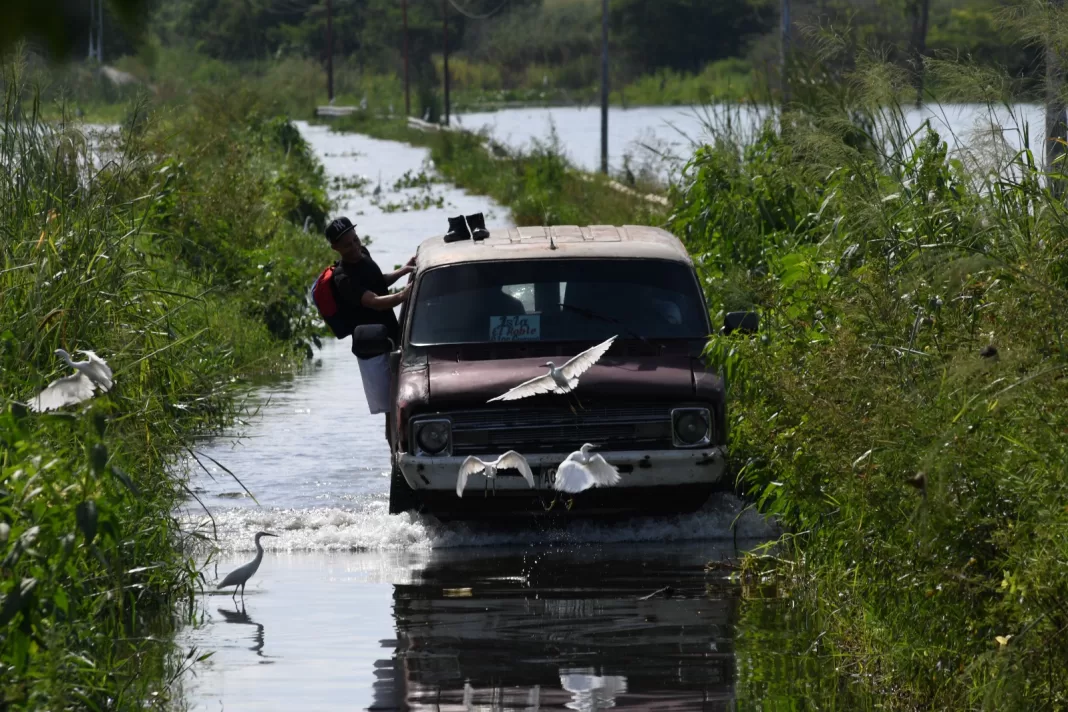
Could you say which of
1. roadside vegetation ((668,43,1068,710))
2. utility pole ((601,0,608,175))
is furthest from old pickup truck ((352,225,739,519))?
utility pole ((601,0,608,175))

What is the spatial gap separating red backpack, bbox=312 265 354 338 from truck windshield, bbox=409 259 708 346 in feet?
3.87

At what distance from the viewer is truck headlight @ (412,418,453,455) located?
9617mm

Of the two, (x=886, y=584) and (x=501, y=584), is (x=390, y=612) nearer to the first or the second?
(x=501, y=584)

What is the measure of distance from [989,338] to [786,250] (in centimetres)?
611

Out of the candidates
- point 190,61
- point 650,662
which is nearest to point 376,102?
point 190,61

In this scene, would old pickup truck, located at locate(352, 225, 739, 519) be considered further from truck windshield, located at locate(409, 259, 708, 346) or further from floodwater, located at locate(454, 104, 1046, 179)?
floodwater, located at locate(454, 104, 1046, 179)

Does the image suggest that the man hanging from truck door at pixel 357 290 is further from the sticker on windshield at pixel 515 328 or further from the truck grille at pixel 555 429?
the truck grille at pixel 555 429

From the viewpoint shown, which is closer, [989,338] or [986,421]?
[986,421]

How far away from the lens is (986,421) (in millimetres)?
6168

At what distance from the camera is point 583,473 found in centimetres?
885

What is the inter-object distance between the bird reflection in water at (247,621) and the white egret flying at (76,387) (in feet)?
4.77

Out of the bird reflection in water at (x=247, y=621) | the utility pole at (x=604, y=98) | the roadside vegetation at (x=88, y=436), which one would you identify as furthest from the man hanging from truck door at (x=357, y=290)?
the utility pole at (x=604, y=98)

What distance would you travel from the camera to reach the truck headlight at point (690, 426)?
9.63 metres

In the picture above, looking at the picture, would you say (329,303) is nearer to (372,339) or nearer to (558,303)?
(372,339)
